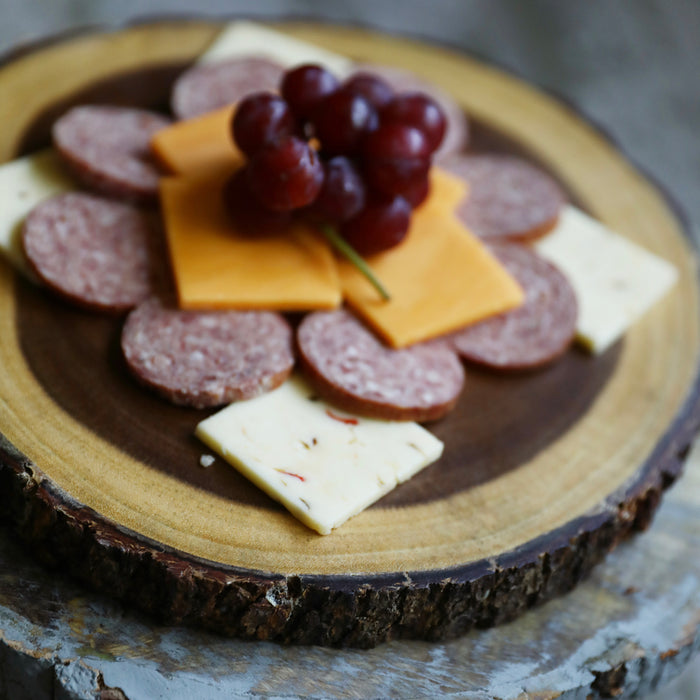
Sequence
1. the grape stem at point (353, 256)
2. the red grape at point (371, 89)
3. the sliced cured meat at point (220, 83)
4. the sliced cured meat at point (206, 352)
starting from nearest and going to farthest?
1. the sliced cured meat at point (206, 352)
2. the grape stem at point (353, 256)
3. the red grape at point (371, 89)
4. the sliced cured meat at point (220, 83)

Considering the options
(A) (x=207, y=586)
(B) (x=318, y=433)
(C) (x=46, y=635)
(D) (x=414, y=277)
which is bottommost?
(C) (x=46, y=635)

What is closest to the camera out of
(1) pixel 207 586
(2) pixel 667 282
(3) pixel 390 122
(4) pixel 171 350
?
(1) pixel 207 586

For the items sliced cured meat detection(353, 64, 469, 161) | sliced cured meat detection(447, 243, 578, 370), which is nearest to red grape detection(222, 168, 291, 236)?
sliced cured meat detection(447, 243, 578, 370)

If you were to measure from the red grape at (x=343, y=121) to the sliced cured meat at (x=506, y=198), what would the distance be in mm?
381

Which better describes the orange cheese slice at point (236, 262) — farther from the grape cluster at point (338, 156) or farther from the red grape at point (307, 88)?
the red grape at point (307, 88)

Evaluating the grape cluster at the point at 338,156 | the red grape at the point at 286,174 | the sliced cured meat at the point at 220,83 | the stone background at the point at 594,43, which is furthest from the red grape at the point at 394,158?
the stone background at the point at 594,43

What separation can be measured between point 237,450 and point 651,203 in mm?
1370

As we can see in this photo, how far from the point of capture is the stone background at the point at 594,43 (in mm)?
3631

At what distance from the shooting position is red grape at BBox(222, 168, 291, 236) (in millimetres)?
1800

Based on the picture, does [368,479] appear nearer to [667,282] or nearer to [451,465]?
[451,465]

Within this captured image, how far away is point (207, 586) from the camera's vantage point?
1.44 metres

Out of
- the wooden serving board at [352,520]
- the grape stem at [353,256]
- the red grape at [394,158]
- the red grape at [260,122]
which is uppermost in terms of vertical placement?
the red grape at [394,158]

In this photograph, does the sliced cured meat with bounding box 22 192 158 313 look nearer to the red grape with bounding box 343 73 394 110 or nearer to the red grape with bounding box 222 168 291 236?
the red grape with bounding box 222 168 291 236

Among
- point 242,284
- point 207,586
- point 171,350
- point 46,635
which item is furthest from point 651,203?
point 46,635
